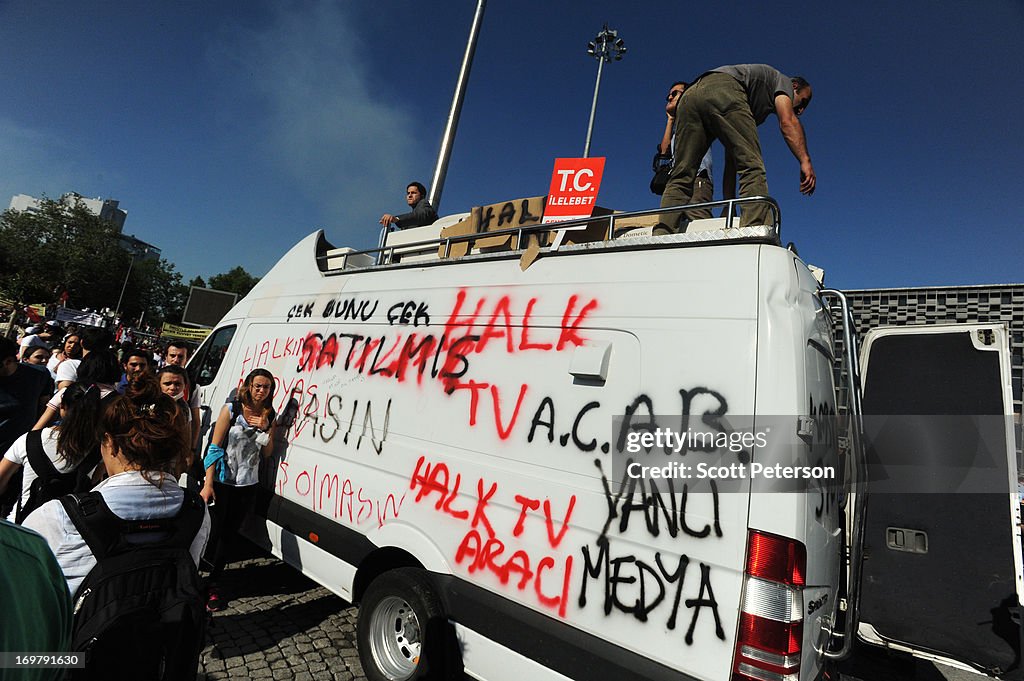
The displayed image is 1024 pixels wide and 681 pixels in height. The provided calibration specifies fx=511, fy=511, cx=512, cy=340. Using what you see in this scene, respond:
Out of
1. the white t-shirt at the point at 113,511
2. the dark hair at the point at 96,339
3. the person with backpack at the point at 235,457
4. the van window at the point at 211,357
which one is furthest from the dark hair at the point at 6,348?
the white t-shirt at the point at 113,511

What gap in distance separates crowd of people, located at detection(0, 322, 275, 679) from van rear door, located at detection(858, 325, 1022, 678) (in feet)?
13.5

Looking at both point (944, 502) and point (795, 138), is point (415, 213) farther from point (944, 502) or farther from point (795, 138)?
point (944, 502)

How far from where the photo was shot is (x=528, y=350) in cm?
256

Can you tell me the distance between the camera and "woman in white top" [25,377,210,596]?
1.72m

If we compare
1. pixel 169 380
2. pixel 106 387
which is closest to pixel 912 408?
pixel 169 380

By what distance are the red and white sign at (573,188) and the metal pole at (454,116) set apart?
499cm

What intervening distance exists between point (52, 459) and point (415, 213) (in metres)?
4.47

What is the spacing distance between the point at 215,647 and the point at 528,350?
2834 mm

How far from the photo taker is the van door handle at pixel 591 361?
7.40 feet

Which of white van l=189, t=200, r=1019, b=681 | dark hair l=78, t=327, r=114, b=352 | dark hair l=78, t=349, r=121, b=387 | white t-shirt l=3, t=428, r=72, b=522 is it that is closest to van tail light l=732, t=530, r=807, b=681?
white van l=189, t=200, r=1019, b=681

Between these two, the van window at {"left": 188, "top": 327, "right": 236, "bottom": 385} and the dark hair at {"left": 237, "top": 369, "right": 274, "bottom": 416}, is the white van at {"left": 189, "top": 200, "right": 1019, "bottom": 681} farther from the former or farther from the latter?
the van window at {"left": 188, "top": 327, "right": 236, "bottom": 385}

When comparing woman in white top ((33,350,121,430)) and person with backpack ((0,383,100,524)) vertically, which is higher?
woman in white top ((33,350,121,430))

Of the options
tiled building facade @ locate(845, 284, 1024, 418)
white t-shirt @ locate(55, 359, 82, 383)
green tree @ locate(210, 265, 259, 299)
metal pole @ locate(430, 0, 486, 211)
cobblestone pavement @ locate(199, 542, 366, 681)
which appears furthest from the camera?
green tree @ locate(210, 265, 259, 299)

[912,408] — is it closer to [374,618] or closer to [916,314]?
[916,314]
